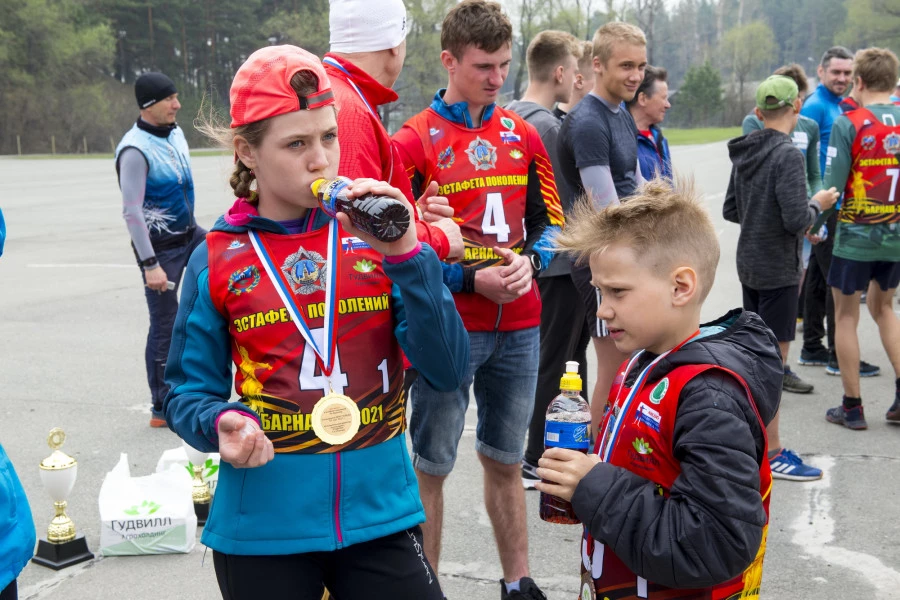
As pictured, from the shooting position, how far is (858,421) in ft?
19.7

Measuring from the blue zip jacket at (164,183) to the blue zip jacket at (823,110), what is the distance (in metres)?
5.43

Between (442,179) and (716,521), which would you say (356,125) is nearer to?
(442,179)

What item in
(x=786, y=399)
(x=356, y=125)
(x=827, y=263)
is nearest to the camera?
(x=356, y=125)

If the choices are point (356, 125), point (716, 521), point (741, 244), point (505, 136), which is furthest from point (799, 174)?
point (716, 521)

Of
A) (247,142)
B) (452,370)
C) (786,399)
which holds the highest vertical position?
(247,142)

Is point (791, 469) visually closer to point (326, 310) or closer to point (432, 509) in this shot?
point (432, 509)

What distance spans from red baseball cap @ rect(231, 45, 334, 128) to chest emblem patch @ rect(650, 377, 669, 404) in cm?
102

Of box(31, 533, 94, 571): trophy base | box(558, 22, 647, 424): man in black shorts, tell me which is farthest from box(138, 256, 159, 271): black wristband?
box(558, 22, 647, 424): man in black shorts

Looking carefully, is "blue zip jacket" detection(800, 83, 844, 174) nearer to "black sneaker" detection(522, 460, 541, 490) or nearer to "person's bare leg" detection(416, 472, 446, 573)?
"black sneaker" detection(522, 460, 541, 490)

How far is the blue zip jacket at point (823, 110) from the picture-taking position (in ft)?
27.2

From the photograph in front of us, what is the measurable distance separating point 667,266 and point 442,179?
173 cm

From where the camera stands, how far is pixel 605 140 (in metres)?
4.86

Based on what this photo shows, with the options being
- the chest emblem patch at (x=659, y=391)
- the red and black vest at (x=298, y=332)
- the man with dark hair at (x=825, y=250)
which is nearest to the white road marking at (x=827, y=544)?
the man with dark hair at (x=825, y=250)

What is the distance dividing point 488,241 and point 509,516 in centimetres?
111
